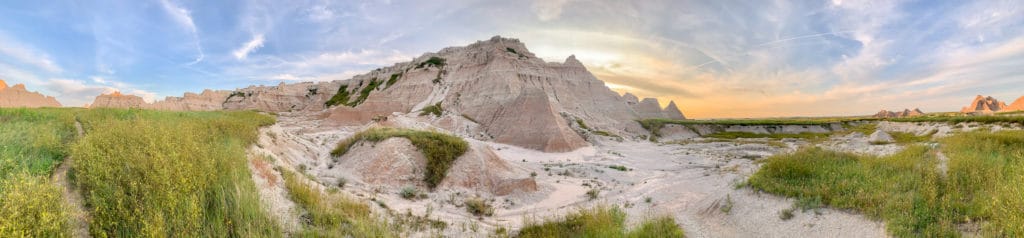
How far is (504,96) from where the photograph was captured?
5806 cm

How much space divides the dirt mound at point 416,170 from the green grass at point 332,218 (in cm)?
560

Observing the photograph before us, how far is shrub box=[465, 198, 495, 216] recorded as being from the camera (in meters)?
11.3

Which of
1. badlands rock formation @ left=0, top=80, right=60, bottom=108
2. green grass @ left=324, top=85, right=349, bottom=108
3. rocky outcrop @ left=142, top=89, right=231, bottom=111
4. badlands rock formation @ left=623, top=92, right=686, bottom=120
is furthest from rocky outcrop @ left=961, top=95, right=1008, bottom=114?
badlands rock formation @ left=0, top=80, right=60, bottom=108

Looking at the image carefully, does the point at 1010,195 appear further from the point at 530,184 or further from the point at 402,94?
the point at 402,94

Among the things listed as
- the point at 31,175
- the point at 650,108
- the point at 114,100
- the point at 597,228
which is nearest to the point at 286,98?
the point at 114,100

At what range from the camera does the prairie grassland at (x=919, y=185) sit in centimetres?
604

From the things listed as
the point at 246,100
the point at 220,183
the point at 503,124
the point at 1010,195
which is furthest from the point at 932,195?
the point at 246,100

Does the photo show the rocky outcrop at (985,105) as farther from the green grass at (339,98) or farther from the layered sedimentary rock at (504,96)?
the green grass at (339,98)

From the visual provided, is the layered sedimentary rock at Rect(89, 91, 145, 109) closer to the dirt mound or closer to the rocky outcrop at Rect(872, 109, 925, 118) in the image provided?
the dirt mound

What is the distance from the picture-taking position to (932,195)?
7.00m

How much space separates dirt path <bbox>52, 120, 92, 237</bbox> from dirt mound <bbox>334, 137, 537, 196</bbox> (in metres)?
8.33

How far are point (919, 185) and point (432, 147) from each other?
14.9 m

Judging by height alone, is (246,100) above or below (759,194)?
above

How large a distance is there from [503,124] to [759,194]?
104 ft
